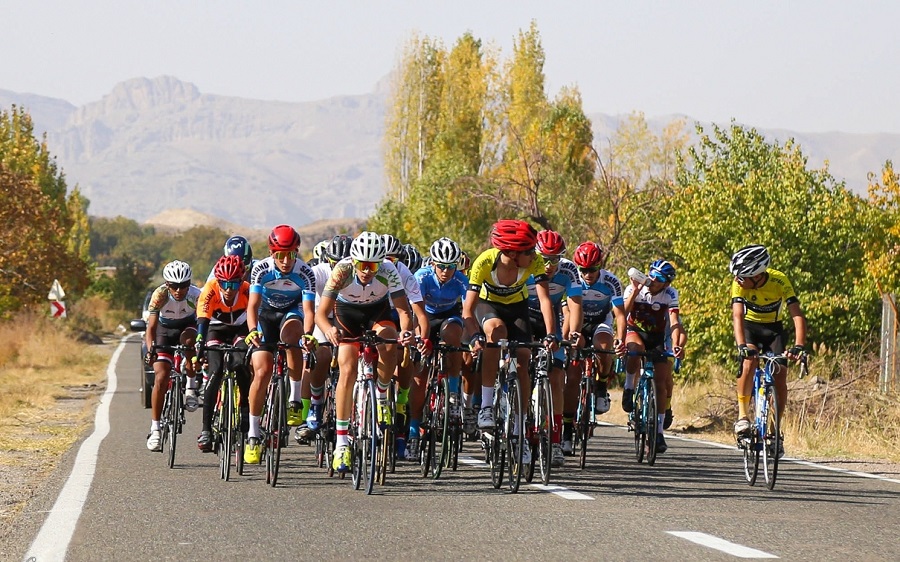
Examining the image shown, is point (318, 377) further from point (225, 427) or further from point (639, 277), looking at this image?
point (639, 277)

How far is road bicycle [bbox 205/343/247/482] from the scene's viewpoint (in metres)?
12.1

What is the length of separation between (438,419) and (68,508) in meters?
3.35

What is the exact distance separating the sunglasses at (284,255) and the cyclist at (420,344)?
0.82 meters

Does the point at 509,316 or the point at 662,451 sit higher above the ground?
the point at 509,316

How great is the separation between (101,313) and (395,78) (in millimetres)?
18564

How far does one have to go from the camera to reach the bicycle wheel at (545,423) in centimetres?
1121

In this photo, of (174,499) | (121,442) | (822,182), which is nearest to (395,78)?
(822,182)

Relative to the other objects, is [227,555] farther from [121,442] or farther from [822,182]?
[822,182]

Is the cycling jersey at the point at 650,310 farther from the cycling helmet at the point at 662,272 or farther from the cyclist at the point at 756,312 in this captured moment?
the cyclist at the point at 756,312

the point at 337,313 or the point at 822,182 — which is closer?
the point at 337,313

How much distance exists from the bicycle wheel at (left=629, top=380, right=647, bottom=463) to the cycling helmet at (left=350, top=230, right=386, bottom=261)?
4.07 m

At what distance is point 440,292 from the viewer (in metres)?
13.3

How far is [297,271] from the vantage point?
12711 millimetres

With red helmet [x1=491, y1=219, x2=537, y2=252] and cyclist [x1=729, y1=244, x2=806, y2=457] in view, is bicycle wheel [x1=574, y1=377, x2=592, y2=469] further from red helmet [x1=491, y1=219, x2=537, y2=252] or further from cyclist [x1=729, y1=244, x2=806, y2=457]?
red helmet [x1=491, y1=219, x2=537, y2=252]
